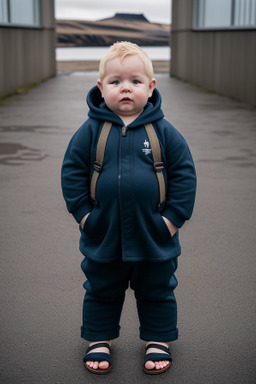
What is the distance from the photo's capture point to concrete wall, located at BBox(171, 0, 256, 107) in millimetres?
11719

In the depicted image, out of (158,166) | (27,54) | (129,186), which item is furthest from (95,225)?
(27,54)

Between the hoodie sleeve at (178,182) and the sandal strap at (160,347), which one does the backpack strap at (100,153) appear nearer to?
the hoodie sleeve at (178,182)

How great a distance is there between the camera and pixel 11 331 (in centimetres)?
278

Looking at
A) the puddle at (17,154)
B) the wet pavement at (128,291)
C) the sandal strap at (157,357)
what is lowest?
the wet pavement at (128,291)

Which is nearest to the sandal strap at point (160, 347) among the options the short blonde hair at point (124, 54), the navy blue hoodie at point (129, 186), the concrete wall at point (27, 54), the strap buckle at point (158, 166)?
the navy blue hoodie at point (129, 186)

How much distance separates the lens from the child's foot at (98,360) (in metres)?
2.47

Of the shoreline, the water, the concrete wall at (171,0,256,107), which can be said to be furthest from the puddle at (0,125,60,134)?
the water

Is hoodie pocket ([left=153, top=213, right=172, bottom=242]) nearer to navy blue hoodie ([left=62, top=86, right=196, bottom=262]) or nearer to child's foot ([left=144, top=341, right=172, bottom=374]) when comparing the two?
navy blue hoodie ([left=62, top=86, right=196, bottom=262])

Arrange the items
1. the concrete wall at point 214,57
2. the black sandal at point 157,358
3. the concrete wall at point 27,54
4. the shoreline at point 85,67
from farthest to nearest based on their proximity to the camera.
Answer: the shoreline at point 85,67, the concrete wall at point 27,54, the concrete wall at point 214,57, the black sandal at point 157,358

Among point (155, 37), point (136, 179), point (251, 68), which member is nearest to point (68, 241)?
point (136, 179)

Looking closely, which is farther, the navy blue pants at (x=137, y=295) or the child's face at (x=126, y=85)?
the navy blue pants at (x=137, y=295)

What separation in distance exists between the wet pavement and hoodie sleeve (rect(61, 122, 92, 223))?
676 millimetres

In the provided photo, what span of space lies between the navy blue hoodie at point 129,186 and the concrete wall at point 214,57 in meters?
9.31

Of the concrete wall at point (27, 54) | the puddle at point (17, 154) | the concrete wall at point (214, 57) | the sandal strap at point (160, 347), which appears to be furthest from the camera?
the concrete wall at point (27, 54)
